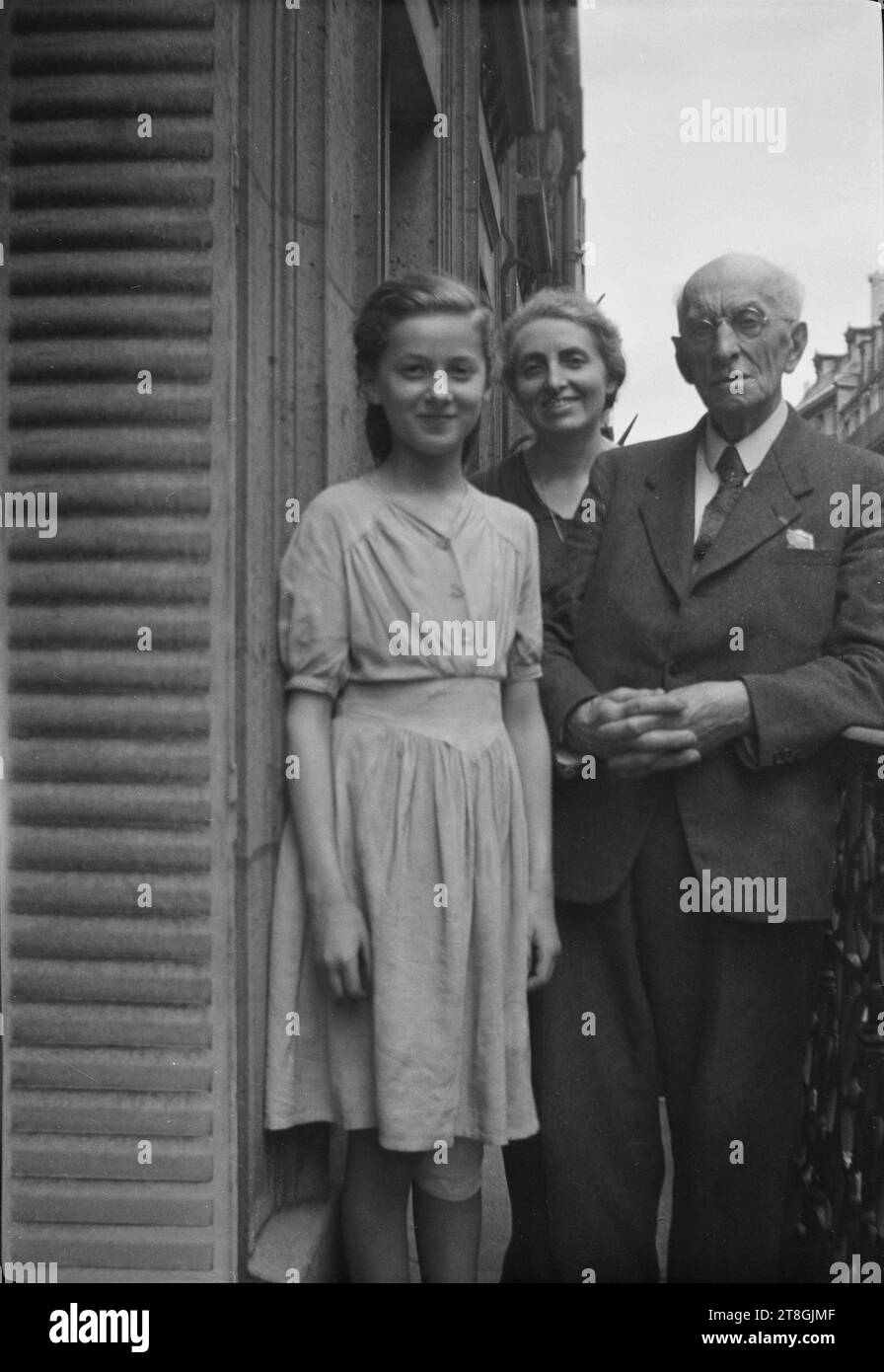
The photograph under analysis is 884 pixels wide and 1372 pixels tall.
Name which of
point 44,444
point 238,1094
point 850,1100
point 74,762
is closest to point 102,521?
point 44,444

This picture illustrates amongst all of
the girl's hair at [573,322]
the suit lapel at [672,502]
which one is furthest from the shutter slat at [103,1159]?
the girl's hair at [573,322]

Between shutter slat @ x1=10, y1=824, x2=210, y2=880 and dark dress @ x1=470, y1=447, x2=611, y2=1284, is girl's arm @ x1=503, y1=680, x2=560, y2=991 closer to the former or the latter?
dark dress @ x1=470, y1=447, x2=611, y2=1284

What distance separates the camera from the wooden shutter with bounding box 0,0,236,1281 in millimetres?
2645

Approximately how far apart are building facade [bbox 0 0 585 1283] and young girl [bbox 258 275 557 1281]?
0.09 meters

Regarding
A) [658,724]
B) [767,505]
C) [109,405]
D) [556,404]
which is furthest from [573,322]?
[109,405]

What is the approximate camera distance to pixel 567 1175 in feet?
9.61

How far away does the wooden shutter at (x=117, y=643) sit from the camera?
264cm

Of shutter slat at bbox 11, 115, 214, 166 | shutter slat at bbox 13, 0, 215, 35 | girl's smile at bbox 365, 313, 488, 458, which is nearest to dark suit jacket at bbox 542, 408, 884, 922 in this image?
girl's smile at bbox 365, 313, 488, 458

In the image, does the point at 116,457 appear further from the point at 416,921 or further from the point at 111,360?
the point at 416,921

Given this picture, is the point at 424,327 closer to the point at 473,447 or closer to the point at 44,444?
the point at 473,447

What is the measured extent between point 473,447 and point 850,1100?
1.60m

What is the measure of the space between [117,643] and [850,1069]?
1774mm

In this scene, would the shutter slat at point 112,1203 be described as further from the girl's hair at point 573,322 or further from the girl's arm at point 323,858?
the girl's hair at point 573,322

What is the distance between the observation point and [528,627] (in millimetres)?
2850
